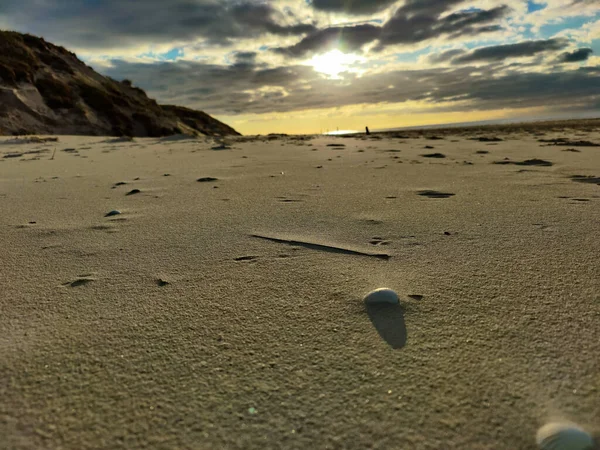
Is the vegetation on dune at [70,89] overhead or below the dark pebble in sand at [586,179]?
overhead

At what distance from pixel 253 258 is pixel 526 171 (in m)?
3.09

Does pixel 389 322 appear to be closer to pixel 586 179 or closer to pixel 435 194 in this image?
pixel 435 194

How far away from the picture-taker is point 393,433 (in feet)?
2.13

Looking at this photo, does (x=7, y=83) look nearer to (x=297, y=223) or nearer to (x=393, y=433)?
(x=297, y=223)

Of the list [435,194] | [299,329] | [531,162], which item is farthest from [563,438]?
[531,162]

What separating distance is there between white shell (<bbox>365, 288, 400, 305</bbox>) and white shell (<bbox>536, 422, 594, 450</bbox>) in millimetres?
456

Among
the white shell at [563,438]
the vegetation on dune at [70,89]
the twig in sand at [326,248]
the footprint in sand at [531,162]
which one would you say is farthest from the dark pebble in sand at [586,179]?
the vegetation on dune at [70,89]

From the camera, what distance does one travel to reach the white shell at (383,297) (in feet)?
3.47

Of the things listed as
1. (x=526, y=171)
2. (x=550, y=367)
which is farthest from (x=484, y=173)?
(x=550, y=367)

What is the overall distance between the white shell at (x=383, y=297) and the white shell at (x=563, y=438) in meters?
0.46

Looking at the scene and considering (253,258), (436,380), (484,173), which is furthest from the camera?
(484,173)

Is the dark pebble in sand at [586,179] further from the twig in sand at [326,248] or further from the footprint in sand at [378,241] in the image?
the twig in sand at [326,248]

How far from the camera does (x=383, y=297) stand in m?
1.06

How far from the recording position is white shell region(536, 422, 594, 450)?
624mm
